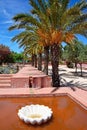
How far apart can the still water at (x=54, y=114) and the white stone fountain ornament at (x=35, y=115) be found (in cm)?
14

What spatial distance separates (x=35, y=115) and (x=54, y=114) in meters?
0.80

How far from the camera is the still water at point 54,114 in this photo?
7517 millimetres

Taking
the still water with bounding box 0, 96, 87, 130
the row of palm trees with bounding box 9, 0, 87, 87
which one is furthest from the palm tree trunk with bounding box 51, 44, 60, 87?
the still water with bounding box 0, 96, 87, 130

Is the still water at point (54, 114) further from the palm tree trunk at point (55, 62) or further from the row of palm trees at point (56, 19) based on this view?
the row of palm trees at point (56, 19)

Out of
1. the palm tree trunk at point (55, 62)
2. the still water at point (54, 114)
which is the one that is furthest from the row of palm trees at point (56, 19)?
the still water at point (54, 114)

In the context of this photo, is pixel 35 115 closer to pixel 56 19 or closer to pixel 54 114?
pixel 54 114

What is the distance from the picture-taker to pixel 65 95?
41.0 feet

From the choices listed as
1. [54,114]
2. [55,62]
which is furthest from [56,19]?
[54,114]

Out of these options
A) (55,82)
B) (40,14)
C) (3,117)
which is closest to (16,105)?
(3,117)

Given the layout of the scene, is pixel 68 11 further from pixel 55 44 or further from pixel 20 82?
pixel 20 82

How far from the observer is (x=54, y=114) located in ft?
29.1

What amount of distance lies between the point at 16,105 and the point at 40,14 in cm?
639

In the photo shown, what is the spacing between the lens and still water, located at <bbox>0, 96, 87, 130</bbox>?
7.52 metres

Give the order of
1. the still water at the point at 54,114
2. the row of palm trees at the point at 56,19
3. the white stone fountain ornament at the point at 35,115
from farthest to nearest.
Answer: the row of palm trees at the point at 56,19 → the white stone fountain ornament at the point at 35,115 → the still water at the point at 54,114
